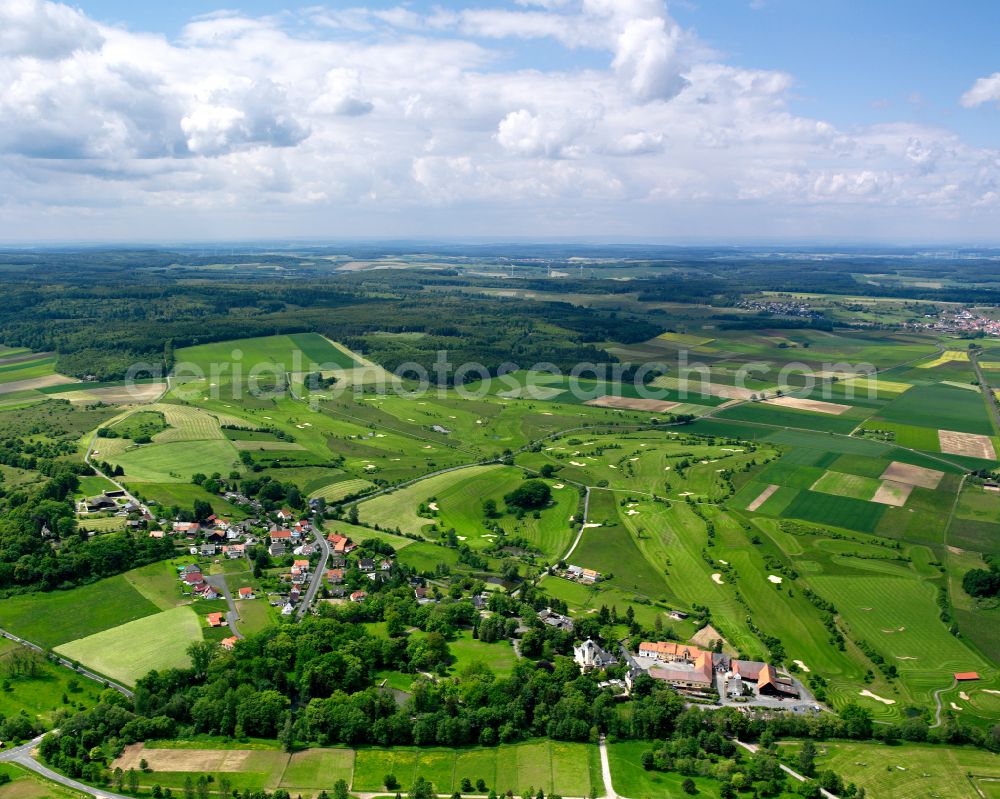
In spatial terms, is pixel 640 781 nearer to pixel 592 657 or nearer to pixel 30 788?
pixel 592 657

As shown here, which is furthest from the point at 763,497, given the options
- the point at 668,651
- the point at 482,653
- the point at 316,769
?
the point at 316,769

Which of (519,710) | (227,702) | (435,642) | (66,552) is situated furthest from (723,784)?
(66,552)

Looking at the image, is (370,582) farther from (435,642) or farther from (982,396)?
(982,396)

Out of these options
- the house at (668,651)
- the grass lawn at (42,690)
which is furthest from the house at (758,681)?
the grass lawn at (42,690)

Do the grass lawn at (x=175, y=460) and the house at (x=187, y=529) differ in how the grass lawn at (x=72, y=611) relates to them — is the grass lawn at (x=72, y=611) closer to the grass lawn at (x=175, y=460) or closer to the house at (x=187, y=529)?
the house at (x=187, y=529)

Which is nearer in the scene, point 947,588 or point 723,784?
point 723,784

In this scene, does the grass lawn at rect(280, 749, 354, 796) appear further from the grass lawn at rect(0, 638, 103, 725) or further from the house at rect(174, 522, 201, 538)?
the house at rect(174, 522, 201, 538)

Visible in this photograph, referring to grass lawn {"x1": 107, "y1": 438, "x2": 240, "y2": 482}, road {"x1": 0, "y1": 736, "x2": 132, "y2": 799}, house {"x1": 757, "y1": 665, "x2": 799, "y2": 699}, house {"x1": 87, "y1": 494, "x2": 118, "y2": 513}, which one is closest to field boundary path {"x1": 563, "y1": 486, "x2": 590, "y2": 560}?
house {"x1": 757, "y1": 665, "x2": 799, "y2": 699}
